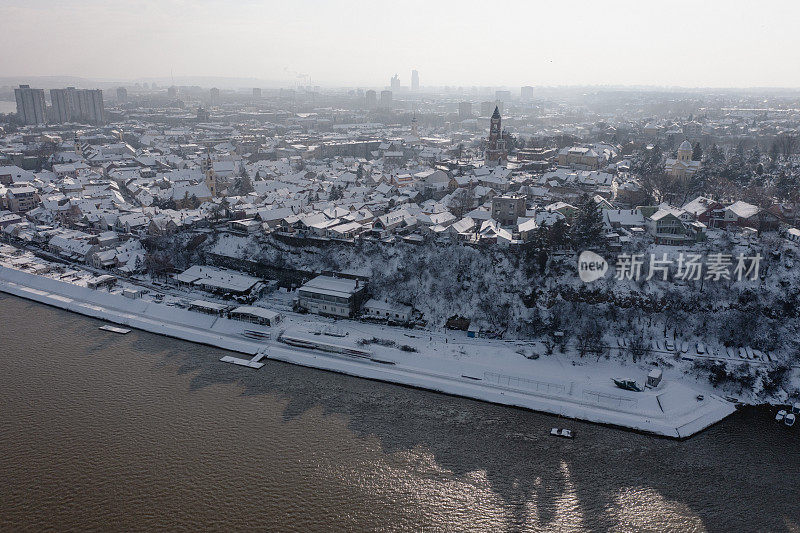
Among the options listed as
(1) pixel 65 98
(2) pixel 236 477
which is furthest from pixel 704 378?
(1) pixel 65 98

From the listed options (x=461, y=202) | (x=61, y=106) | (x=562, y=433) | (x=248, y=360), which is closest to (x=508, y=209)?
(x=461, y=202)

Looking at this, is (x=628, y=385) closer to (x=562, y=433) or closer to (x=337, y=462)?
(x=562, y=433)

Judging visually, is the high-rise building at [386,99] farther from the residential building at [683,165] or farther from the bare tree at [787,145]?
the residential building at [683,165]

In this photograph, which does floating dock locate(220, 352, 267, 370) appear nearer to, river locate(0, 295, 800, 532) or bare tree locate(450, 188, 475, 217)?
river locate(0, 295, 800, 532)

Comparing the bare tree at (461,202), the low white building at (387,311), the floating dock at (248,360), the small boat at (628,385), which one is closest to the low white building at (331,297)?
the low white building at (387,311)

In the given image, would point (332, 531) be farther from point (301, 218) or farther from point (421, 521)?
point (301, 218)

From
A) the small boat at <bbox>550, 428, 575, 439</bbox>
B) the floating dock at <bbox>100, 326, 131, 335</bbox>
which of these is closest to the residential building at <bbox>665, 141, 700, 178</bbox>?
the small boat at <bbox>550, 428, 575, 439</bbox>
